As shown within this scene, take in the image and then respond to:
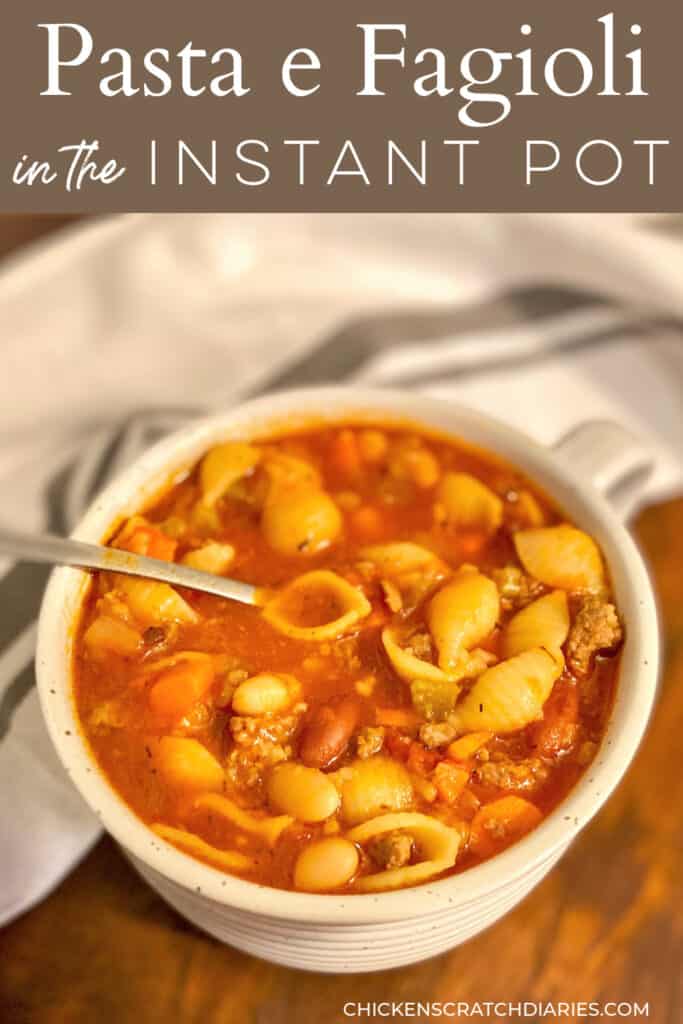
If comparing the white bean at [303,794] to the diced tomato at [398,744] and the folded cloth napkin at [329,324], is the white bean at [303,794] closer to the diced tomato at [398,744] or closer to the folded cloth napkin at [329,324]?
the diced tomato at [398,744]

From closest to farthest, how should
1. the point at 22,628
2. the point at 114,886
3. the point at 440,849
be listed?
the point at 440,849 < the point at 114,886 < the point at 22,628

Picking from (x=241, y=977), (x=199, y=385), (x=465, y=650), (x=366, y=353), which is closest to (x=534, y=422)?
(x=366, y=353)

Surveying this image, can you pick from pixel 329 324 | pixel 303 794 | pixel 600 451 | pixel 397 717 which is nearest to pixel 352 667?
pixel 397 717

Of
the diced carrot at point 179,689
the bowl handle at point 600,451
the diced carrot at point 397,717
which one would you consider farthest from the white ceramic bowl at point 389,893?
the diced carrot at point 397,717

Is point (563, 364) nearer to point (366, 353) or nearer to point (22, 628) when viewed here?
point (366, 353)

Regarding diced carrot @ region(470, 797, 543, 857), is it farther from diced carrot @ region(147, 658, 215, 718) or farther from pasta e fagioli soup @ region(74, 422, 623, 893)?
diced carrot @ region(147, 658, 215, 718)

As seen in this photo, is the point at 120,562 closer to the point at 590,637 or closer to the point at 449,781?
the point at 449,781
